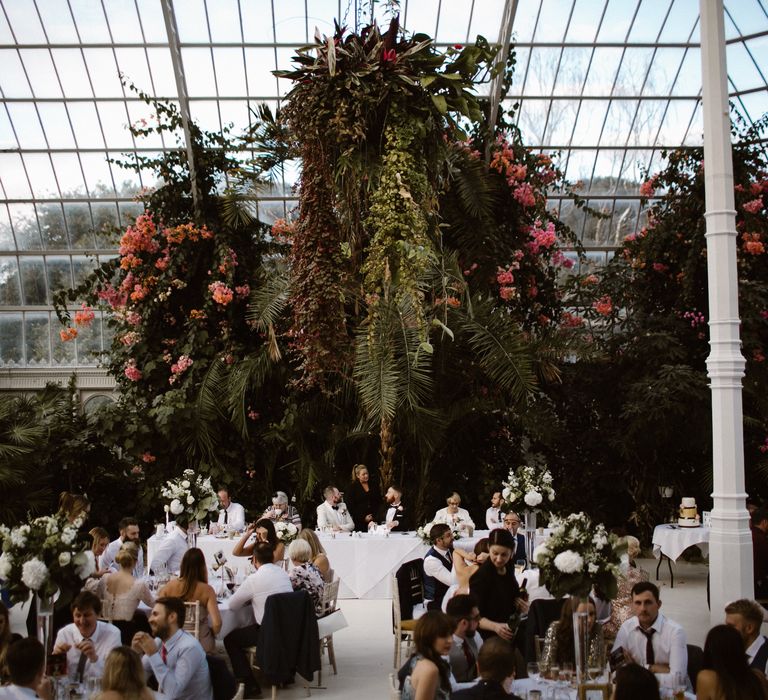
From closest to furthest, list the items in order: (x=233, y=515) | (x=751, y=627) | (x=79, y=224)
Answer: (x=751, y=627), (x=233, y=515), (x=79, y=224)

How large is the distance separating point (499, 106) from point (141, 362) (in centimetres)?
614

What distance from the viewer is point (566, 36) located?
15930mm

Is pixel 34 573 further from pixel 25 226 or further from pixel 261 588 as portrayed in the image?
pixel 25 226

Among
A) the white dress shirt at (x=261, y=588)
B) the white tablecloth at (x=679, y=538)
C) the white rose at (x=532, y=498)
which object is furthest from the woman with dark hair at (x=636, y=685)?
the white tablecloth at (x=679, y=538)

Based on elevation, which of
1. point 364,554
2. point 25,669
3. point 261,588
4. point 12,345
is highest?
point 12,345

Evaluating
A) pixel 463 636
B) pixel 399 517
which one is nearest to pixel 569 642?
pixel 463 636

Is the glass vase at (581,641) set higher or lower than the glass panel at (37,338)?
lower

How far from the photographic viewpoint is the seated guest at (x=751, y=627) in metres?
5.14

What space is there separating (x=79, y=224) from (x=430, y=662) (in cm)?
1425

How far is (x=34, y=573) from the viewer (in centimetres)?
534

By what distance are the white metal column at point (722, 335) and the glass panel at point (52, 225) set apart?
1285 cm

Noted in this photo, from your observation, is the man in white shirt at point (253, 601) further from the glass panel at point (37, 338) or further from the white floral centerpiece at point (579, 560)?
the glass panel at point (37, 338)

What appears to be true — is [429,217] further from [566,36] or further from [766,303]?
[566,36]

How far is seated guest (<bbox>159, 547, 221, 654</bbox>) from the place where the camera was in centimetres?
671
